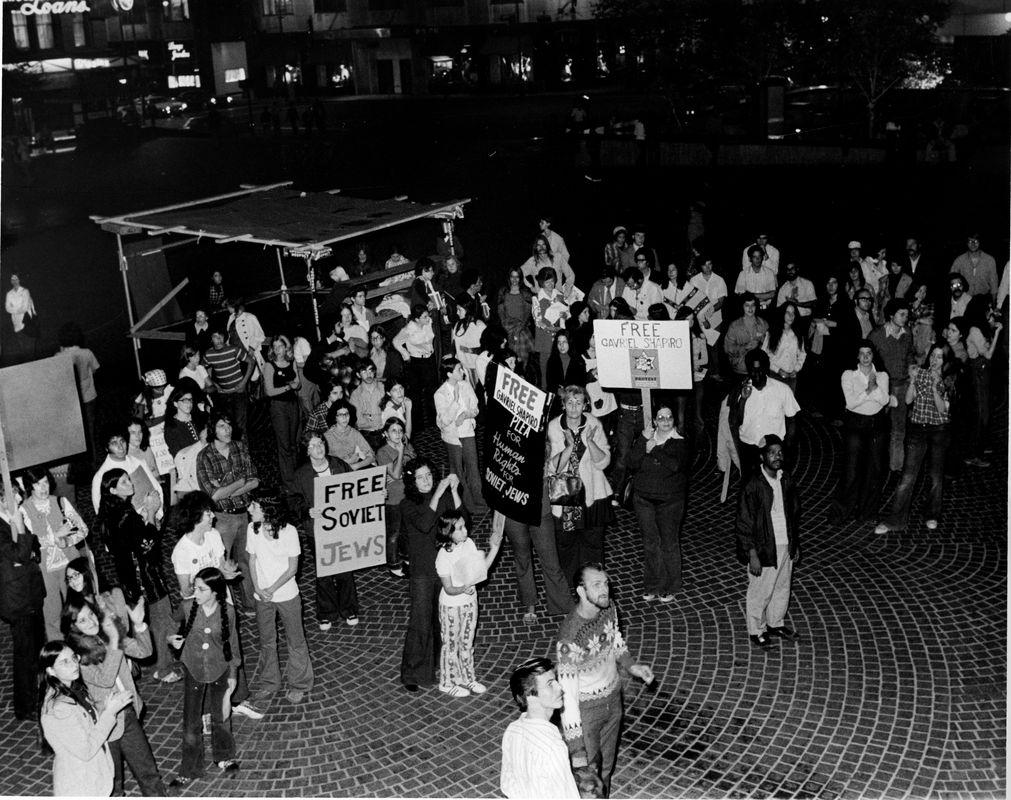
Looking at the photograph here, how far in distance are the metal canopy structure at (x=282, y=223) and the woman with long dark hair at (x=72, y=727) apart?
907cm

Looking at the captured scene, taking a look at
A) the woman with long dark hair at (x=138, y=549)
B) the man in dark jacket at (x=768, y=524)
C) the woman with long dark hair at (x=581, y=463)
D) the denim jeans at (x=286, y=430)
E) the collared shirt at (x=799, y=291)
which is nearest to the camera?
the man in dark jacket at (x=768, y=524)

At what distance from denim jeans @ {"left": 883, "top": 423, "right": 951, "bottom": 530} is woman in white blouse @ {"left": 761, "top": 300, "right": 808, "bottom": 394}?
5.77 feet

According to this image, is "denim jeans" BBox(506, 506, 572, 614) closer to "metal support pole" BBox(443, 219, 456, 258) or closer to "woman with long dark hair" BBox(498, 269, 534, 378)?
"woman with long dark hair" BBox(498, 269, 534, 378)

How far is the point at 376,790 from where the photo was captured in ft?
26.7

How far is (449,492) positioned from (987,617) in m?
4.52

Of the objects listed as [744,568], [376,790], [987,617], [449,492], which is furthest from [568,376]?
[376,790]

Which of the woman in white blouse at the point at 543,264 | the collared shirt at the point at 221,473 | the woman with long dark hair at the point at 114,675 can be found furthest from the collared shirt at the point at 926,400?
the woman with long dark hair at the point at 114,675


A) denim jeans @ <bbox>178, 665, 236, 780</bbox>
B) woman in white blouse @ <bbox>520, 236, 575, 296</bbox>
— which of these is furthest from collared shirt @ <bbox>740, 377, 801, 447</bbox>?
woman in white blouse @ <bbox>520, 236, 575, 296</bbox>

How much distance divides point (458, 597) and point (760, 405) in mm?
3883

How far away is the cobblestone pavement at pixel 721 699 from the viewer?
8102 mm

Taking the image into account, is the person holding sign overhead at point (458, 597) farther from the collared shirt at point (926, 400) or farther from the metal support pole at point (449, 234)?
the metal support pole at point (449, 234)

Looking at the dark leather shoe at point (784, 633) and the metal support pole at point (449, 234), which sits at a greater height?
the metal support pole at point (449, 234)

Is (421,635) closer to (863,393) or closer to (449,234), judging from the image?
(863,393)

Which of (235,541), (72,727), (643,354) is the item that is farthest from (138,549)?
(643,354)
